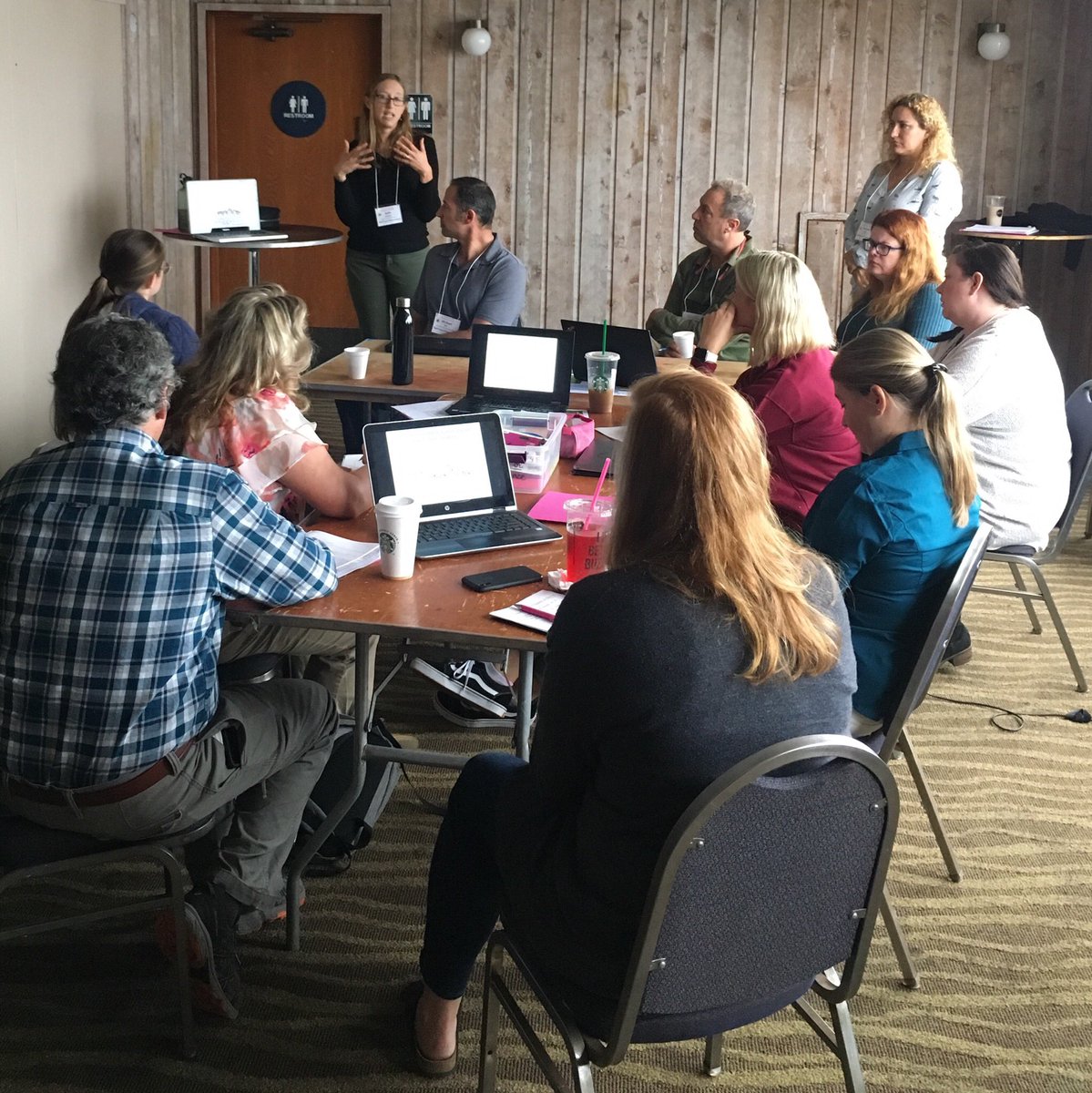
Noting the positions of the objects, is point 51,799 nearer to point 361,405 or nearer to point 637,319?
point 361,405

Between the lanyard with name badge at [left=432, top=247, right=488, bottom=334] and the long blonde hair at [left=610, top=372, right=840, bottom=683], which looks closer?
the long blonde hair at [left=610, top=372, right=840, bottom=683]

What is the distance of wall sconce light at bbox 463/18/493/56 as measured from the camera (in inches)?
262

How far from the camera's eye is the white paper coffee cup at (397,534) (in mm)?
2396

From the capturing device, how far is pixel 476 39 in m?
6.66

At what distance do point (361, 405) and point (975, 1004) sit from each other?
3.66 meters

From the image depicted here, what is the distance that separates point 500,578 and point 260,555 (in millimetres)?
497

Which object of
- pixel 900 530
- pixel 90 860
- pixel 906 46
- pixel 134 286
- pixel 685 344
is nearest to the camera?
pixel 90 860

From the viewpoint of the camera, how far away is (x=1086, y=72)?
6.52 m

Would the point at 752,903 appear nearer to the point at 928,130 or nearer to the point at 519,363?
the point at 519,363

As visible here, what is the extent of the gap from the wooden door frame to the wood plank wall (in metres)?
0.04

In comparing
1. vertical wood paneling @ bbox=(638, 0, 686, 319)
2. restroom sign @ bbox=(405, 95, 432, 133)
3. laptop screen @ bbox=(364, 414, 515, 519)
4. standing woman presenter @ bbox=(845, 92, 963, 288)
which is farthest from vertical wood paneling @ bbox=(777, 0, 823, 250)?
laptop screen @ bbox=(364, 414, 515, 519)

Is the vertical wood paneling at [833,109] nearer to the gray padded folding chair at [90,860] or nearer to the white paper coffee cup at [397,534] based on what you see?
the white paper coffee cup at [397,534]

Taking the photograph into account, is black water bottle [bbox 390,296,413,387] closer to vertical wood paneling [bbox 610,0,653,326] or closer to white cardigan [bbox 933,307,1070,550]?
white cardigan [bbox 933,307,1070,550]

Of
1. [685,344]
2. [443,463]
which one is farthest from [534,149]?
[443,463]
